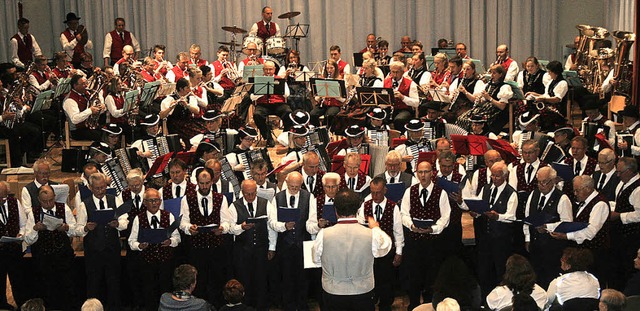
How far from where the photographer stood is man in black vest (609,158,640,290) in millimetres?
9539

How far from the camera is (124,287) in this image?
978 cm

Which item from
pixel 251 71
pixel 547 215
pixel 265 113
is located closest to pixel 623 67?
pixel 265 113

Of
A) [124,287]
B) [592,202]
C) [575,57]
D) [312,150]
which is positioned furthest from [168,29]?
[592,202]

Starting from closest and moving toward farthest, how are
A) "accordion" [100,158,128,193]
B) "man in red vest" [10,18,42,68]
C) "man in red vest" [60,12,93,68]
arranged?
"accordion" [100,158,128,193] → "man in red vest" [10,18,42,68] → "man in red vest" [60,12,93,68]

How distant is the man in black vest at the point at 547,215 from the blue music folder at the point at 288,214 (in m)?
2.18

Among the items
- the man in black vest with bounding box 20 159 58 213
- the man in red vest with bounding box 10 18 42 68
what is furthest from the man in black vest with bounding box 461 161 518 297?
the man in red vest with bounding box 10 18 42 68

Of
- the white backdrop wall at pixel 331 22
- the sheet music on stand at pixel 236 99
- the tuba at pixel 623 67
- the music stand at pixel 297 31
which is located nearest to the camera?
the sheet music on stand at pixel 236 99

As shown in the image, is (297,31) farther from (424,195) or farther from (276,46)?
(424,195)

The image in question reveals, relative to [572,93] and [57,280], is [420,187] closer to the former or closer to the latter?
[57,280]

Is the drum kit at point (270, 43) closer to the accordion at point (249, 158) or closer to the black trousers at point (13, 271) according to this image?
the accordion at point (249, 158)

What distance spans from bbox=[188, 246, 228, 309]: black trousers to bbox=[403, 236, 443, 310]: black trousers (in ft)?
5.75

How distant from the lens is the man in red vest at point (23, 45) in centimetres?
1802

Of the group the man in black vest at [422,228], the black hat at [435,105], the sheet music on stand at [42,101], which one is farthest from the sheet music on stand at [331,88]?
the man in black vest at [422,228]

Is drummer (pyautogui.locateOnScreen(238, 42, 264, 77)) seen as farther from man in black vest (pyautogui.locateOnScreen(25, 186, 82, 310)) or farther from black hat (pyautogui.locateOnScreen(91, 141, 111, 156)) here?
man in black vest (pyautogui.locateOnScreen(25, 186, 82, 310))
